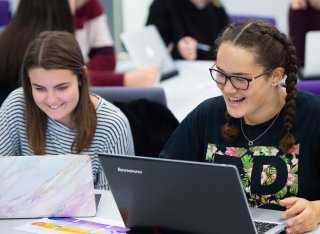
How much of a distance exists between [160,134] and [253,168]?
60 cm

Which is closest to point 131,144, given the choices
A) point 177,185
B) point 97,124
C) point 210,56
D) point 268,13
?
point 97,124

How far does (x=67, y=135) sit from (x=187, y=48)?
6.26ft

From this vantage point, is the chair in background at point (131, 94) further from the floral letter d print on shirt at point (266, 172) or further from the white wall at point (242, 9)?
the white wall at point (242, 9)

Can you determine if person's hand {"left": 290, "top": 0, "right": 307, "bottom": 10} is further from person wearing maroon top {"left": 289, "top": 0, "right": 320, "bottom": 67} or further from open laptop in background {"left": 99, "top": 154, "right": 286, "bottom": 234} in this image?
open laptop in background {"left": 99, "top": 154, "right": 286, "bottom": 234}

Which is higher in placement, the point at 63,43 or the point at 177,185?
the point at 63,43

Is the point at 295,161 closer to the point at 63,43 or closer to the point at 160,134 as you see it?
the point at 160,134

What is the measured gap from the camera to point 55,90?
202 centimetres

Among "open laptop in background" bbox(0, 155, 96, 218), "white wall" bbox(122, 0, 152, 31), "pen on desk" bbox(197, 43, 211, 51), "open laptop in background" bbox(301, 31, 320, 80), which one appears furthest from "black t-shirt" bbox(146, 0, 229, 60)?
"open laptop in background" bbox(0, 155, 96, 218)

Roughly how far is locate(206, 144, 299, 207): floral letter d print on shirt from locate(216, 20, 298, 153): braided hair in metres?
0.04

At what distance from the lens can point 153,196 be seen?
1.40 m

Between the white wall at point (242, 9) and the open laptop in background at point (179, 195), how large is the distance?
13.7ft

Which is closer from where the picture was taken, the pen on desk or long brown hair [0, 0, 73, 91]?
long brown hair [0, 0, 73, 91]

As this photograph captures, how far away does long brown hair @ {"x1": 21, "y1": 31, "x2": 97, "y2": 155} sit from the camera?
6.64 ft

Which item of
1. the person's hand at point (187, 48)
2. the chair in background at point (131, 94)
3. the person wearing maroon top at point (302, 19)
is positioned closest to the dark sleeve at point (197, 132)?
the chair in background at point (131, 94)
